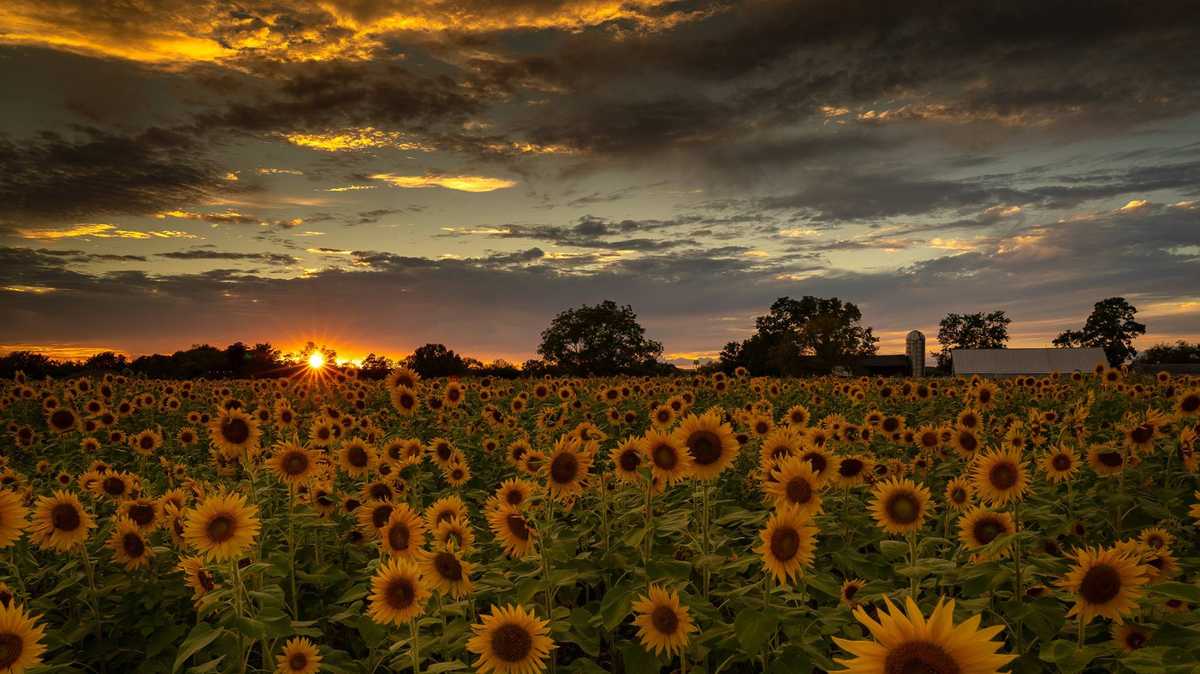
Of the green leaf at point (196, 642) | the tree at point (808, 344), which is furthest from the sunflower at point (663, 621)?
the tree at point (808, 344)

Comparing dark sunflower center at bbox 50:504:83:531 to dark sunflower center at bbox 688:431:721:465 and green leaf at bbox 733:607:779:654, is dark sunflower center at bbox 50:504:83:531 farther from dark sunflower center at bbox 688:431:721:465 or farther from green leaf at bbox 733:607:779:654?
green leaf at bbox 733:607:779:654

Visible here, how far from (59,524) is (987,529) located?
6.76 meters

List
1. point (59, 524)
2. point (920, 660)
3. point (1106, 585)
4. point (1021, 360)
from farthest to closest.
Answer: point (1021, 360), point (59, 524), point (1106, 585), point (920, 660)

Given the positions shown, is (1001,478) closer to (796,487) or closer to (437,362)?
(796,487)

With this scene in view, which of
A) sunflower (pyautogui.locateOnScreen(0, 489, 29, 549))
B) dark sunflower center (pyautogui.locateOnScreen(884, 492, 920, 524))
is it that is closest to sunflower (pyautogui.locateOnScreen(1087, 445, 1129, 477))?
dark sunflower center (pyautogui.locateOnScreen(884, 492, 920, 524))

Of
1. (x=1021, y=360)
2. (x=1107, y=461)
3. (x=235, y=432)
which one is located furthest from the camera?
(x=1021, y=360)

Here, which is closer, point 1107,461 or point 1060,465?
point 1060,465

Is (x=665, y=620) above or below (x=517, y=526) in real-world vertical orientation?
below

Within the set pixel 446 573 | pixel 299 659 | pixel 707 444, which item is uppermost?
pixel 707 444

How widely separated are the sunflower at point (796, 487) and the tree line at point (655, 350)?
2371 cm

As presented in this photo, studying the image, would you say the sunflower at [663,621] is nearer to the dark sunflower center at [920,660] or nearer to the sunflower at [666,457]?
the sunflower at [666,457]

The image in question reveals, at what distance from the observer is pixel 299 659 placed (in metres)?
4.27

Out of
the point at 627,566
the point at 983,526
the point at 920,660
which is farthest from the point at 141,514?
the point at 983,526

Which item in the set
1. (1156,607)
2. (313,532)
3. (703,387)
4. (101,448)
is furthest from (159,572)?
(703,387)
